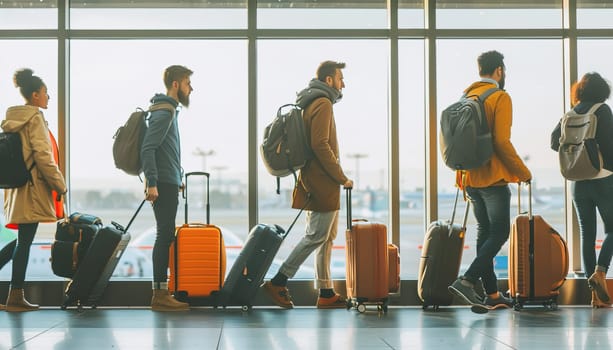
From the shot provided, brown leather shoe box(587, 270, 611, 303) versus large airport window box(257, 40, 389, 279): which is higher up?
large airport window box(257, 40, 389, 279)

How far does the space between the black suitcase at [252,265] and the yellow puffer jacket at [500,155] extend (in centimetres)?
143

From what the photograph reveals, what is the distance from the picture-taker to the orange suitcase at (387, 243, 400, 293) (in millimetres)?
6176

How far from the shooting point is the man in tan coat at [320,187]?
229 inches

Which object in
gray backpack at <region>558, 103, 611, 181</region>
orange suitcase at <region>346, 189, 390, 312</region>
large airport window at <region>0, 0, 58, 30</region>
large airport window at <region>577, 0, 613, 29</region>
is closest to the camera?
orange suitcase at <region>346, 189, 390, 312</region>

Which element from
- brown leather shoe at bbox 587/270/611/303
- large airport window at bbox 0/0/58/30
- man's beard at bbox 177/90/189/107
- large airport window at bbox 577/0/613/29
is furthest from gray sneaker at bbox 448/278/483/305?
large airport window at bbox 0/0/58/30

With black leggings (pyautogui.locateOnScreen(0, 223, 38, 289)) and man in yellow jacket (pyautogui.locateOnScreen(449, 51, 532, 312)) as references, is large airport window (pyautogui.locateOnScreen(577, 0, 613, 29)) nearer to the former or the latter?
man in yellow jacket (pyautogui.locateOnScreen(449, 51, 532, 312))

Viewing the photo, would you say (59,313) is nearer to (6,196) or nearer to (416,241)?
(6,196)

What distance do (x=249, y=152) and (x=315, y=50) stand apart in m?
0.99

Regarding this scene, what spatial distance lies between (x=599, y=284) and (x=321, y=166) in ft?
6.94

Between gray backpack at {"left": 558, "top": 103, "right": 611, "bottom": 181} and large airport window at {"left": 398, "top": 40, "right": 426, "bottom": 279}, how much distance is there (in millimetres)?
1196

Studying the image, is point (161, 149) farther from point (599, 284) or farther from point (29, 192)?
point (599, 284)

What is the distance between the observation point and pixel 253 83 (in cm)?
671

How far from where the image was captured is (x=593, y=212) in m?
6.04

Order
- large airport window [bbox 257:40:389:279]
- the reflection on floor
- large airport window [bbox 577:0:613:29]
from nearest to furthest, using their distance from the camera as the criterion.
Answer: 1. the reflection on floor
2. large airport window [bbox 257:40:389:279]
3. large airport window [bbox 577:0:613:29]
